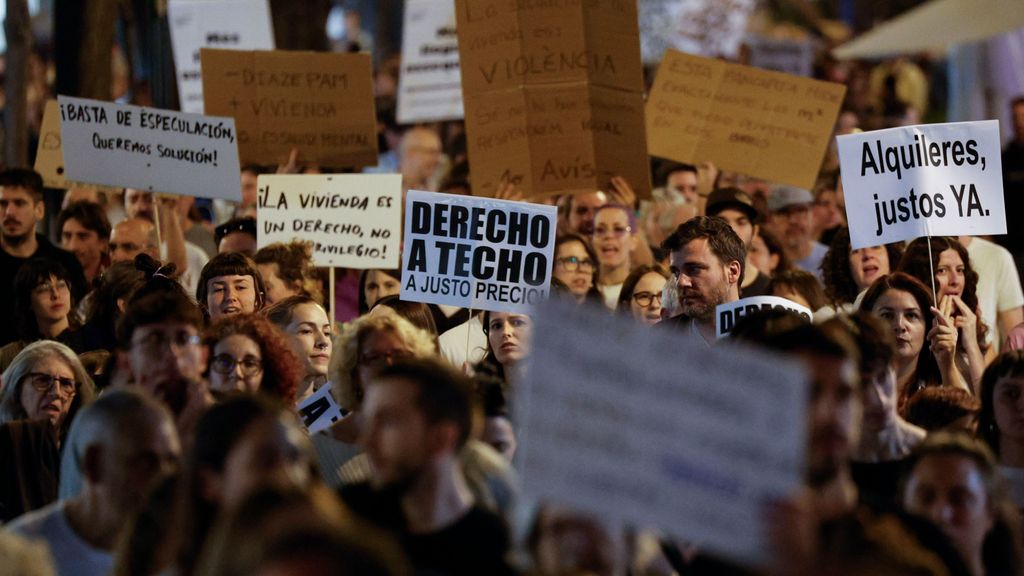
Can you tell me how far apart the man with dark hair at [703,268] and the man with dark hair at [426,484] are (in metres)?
3.66

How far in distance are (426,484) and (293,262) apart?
5.15 metres

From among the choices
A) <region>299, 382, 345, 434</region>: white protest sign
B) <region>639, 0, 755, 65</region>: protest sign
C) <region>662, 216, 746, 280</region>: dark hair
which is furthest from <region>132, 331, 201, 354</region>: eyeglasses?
<region>639, 0, 755, 65</region>: protest sign

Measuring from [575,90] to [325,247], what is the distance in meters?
1.76

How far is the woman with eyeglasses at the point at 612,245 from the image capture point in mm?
10992

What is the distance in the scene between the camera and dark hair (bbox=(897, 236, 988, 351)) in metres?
9.39

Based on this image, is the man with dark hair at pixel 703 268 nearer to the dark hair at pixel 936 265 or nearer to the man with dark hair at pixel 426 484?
the dark hair at pixel 936 265

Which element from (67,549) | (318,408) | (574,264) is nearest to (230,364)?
(318,408)

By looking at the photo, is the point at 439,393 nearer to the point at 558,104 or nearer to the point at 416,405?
the point at 416,405

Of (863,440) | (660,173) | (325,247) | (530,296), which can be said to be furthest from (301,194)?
(863,440)

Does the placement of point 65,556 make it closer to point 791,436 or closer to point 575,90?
point 791,436

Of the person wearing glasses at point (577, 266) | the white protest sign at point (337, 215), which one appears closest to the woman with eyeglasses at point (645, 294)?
the person wearing glasses at point (577, 266)

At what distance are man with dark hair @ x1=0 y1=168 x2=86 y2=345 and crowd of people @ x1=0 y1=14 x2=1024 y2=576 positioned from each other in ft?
0.05

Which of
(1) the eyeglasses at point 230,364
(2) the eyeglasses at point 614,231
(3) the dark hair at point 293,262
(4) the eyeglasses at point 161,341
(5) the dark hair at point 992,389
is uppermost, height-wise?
(2) the eyeglasses at point 614,231

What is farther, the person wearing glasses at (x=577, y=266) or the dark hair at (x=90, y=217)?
the dark hair at (x=90, y=217)
